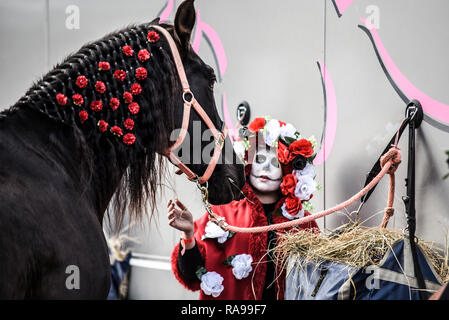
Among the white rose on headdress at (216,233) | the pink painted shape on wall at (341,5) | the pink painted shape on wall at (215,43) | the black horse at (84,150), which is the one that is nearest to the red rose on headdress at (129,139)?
the black horse at (84,150)

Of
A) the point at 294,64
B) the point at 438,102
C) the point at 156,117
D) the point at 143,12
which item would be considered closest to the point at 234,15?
the point at 294,64

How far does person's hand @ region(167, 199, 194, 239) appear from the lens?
2.21 m

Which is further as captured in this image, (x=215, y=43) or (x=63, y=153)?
(x=215, y=43)

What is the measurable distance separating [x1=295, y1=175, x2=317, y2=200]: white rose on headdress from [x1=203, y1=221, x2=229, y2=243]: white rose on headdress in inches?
17.3

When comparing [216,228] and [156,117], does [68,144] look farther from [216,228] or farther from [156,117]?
[216,228]

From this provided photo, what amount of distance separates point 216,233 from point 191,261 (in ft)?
0.63

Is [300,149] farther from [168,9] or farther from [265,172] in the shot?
[168,9]

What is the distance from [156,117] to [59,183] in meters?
0.42

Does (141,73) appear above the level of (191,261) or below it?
above

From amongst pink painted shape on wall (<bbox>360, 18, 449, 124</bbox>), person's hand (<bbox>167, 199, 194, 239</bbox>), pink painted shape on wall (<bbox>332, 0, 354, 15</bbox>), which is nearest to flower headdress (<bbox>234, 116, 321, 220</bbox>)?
person's hand (<bbox>167, 199, 194, 239</bbox>)

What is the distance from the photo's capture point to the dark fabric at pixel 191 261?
2.38 m

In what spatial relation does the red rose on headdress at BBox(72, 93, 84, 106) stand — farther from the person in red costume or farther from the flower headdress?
the flower headdress

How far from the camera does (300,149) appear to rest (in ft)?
8.12

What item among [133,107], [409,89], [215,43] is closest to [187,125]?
[133,107]
